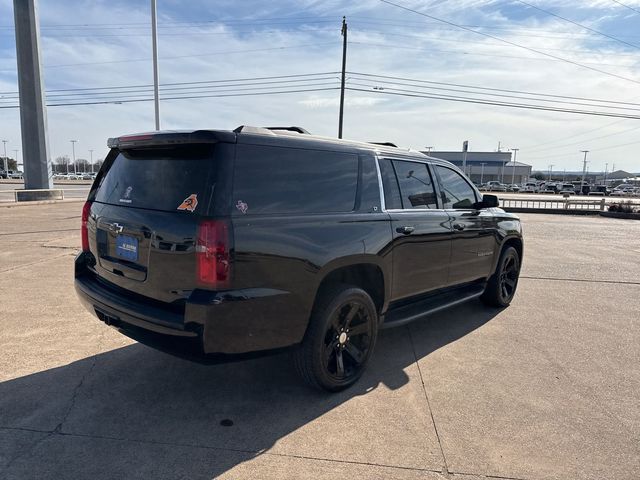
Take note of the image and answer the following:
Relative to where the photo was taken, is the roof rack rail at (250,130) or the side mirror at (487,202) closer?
the roof rack rail at (250,130)

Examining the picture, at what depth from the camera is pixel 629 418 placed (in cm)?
326

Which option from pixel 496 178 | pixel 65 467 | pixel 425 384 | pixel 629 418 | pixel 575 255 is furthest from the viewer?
pixel 496 178

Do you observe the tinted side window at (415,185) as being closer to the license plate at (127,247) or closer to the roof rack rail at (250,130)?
the roof rack rail at (250,130)

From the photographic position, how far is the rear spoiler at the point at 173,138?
2.80 meters

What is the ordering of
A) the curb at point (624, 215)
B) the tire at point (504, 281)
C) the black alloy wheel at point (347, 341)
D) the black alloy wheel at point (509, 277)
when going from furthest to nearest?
the curb at point (624, 215) < the black alloy wheel at point (509, 277) < the tire at point (504, 281) < the black alloy wheel at point (347, 341)

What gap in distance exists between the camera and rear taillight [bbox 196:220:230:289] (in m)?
2.65

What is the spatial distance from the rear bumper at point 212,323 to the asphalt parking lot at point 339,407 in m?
0.58

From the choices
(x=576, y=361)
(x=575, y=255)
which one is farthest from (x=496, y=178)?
(x=576, y=361)

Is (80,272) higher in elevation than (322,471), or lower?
higher

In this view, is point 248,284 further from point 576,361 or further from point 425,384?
point 576,361

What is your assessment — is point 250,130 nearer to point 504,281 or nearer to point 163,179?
point 163,179

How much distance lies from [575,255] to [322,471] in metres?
9.92

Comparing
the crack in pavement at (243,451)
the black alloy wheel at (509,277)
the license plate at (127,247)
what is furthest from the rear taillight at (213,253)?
the black alloy wheel at (509,277)

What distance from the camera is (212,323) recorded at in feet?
8.73
